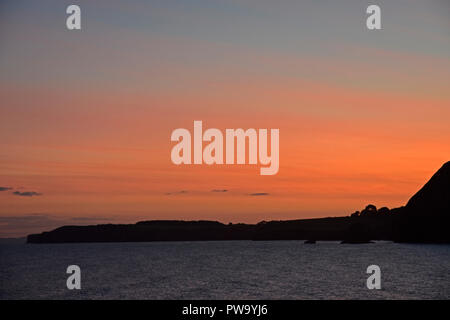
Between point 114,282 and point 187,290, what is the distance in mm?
18557

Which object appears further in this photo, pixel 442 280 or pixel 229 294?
pixel 442 280

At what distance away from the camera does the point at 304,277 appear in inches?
3418

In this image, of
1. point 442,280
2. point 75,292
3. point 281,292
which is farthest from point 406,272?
point 75,292

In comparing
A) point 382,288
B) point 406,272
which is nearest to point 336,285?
point 382,288

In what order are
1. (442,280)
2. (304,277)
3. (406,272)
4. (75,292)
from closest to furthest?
(75,292)
(442,280)
(304,277)
(406,272)
